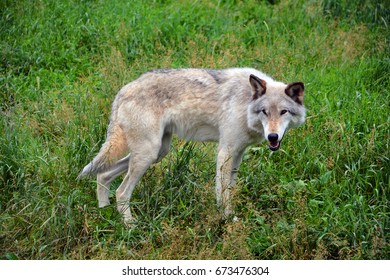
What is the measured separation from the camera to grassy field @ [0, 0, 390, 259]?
622 centimetres

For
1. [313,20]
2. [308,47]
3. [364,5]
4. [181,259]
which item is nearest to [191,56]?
[308,47]

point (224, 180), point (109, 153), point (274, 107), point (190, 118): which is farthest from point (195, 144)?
point (274, 107)

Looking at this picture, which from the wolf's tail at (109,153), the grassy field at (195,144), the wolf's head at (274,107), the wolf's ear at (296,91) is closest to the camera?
the grassy field at (195,144)

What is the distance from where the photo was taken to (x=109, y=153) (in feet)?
22.9

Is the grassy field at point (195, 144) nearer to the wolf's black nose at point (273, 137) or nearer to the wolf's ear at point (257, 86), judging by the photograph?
the wolf's black nose at point (273, 137)

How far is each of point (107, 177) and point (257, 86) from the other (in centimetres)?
183

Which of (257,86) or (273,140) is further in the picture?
(257,86)

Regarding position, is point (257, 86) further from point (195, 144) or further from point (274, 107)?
point (195, 144)

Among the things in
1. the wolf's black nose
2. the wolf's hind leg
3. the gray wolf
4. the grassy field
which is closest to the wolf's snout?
the wolf's black nose

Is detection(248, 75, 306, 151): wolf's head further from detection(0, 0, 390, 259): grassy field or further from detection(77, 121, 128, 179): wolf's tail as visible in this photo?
detection(77, 121, 128, 179): wolf's tail

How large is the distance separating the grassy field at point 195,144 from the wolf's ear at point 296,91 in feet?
2.68

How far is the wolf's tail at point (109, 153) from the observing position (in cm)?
695

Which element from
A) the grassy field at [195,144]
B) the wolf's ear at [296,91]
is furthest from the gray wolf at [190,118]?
the grassy field at [195,144]

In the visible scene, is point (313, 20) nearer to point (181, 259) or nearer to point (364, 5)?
point (364, 5)
